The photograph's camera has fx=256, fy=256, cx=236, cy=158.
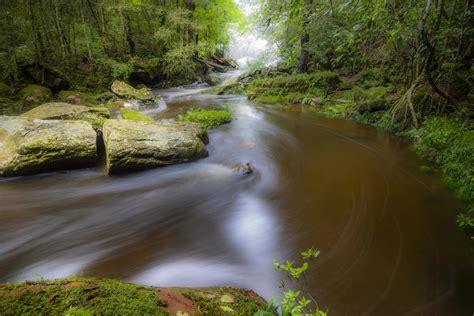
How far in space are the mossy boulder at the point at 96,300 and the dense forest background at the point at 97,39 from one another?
42.9 ft

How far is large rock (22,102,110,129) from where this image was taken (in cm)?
594

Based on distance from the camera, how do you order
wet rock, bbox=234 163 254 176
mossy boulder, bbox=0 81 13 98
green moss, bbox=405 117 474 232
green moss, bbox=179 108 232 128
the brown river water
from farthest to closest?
mossy boulder, bbox=0 81 13 98 < green moss, bbox=179 108 232 128 < wet rock, bbox=234 163 254 176 < green moss, bbox=405 117 474 232 < the brown river water

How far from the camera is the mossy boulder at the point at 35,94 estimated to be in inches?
392

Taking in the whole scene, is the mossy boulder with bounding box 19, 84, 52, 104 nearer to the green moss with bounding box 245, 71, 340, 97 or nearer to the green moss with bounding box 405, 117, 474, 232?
the green moss with bounding box 245, 71, 340, 97

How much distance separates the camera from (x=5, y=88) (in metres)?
10.0

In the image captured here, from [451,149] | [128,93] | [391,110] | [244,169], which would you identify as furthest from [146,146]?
[128,93]

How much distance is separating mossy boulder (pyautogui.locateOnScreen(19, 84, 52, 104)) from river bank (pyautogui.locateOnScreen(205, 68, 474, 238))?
7435mm

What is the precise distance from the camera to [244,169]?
4.76m

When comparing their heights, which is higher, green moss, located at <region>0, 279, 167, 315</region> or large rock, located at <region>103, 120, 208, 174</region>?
green moss, located at <region>0, 279, 167, 315</region>

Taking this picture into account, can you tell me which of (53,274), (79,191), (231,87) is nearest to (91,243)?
(53,274)

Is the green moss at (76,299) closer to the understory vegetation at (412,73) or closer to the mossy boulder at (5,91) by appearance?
the understory vegetation at (412,73)

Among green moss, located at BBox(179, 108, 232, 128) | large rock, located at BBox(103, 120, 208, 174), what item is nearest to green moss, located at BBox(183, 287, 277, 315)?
large rock, located at BBox(103, 120, 208, 174)

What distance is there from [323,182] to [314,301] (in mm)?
2416

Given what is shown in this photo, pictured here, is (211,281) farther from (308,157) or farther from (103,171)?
(308,157)
